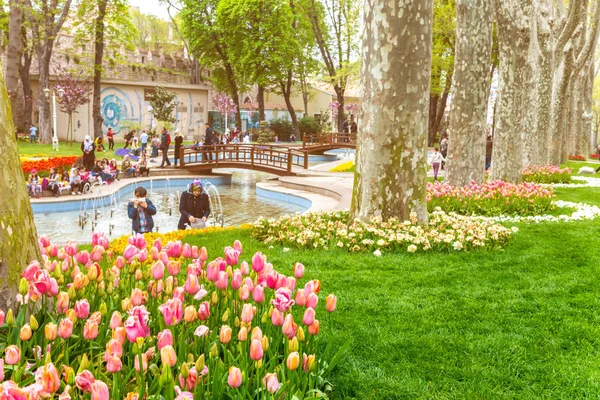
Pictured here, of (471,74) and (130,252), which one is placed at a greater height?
(471,74)

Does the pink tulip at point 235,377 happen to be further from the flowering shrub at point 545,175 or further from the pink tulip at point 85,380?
the flowering shrub at point 545,175

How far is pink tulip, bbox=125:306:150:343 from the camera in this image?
2.44 meters

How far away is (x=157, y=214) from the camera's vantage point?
16031 mm

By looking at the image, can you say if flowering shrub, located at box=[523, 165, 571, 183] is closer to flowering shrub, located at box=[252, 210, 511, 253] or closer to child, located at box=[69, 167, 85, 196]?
flowering shrub, located at box=[252, 210, 511, 253]

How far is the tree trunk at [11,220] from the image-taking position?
3219 mm

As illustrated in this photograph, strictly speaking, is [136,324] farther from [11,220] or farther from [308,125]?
[308,125]

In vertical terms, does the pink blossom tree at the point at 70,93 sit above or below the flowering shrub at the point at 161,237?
above

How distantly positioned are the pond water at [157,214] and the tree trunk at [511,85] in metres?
5.92

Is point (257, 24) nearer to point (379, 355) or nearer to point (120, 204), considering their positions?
point (120, 204)

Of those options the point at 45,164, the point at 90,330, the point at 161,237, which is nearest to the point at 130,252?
the point at 90,330

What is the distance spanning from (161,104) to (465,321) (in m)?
40.3

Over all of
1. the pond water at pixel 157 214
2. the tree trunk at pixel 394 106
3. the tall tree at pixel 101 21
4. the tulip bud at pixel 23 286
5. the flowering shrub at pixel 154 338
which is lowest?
the pond water at pixel 157 214

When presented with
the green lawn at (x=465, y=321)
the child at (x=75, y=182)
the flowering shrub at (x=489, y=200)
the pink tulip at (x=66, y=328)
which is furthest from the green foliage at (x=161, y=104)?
the pink tulip at (x=66, y=328)

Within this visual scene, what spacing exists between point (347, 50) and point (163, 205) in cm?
3185
